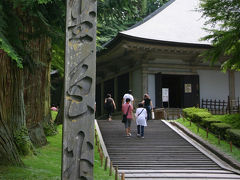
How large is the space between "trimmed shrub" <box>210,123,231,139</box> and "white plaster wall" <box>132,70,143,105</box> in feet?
19.6

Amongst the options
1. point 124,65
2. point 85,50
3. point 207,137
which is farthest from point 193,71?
point 85,50

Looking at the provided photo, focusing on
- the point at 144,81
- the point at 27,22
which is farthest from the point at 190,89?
the point at 27,22

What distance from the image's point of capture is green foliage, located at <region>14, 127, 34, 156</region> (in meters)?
7.62

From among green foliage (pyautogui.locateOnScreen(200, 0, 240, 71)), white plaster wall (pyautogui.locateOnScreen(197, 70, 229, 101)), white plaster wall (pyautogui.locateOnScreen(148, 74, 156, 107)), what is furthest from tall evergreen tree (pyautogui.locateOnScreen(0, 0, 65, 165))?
white plaster wall (pyautogui.locateOnScreen(197, 70, 229, 101))

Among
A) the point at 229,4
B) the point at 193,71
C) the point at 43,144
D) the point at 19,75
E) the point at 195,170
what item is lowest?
the point at 195,170

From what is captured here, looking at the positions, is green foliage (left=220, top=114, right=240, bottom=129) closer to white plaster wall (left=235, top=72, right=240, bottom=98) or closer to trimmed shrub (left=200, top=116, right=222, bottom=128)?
trimmed shrub (left=200, top=116, right=222, bottom=128)

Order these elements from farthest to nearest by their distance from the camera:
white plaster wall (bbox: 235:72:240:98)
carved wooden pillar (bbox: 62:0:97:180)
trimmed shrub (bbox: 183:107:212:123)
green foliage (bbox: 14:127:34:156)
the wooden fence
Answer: white plaster wall (bbox: 235:72:240:98) < the wooden fence < trimmed shrub (bbox: 183:107:212:123) < green foliage (bbox: 14:127:34:156) < carved wooden pillar (bbox: 62:0:97:180)

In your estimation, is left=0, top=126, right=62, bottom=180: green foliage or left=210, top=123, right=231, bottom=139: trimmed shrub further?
left=210, top=123, right=231, bottom=139: trimmed shrub

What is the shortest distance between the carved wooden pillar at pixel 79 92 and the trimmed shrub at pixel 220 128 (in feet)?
31.2

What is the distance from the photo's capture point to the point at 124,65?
21.1 meters

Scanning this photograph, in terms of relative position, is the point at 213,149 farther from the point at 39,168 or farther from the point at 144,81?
the point at 144,81

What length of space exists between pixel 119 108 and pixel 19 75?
1421cm

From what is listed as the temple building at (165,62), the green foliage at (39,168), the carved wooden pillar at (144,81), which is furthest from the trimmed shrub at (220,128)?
the green foliage at (39,168)

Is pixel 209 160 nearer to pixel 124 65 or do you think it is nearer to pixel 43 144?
pixel 43 144
